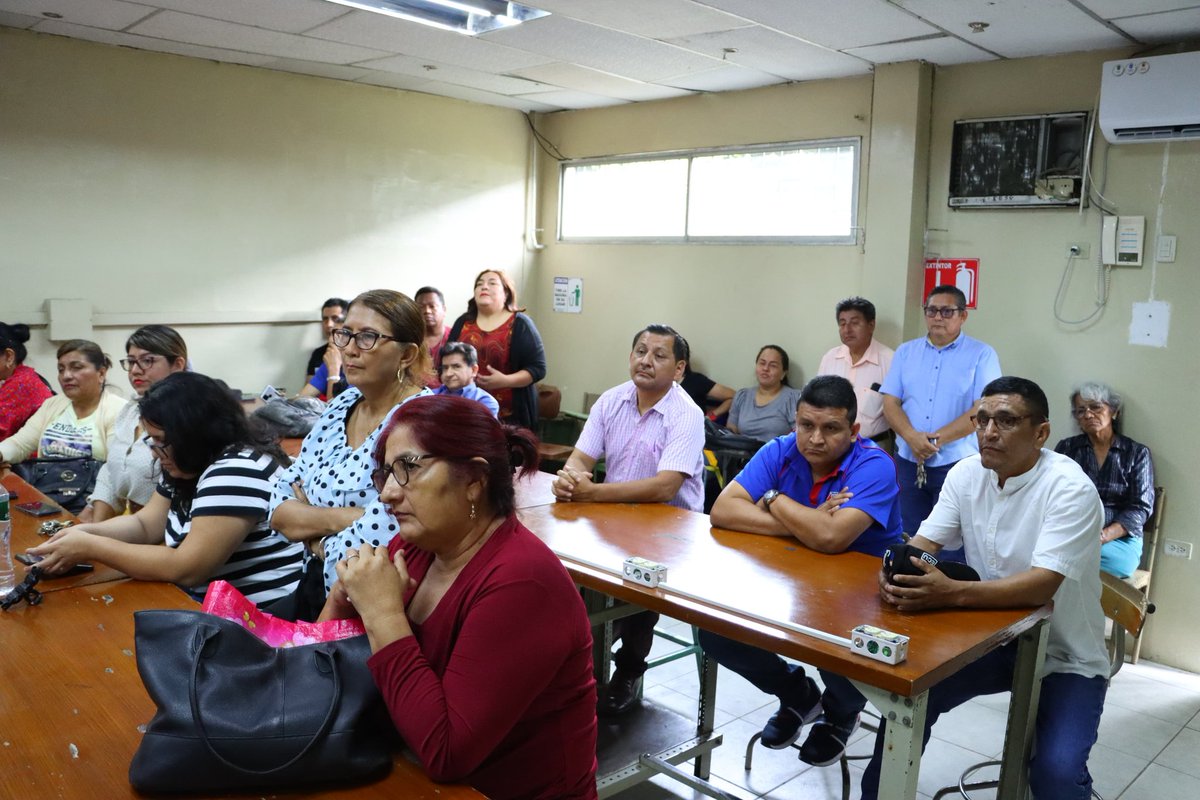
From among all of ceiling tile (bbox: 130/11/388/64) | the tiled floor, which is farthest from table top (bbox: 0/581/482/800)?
ceiling tile (bbox: 130/11/388/64)

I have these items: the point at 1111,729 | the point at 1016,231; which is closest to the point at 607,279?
the point at 1016,231

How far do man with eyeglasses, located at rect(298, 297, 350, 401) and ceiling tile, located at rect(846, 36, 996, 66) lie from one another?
3329 mm

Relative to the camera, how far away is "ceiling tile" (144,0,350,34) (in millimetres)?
4273

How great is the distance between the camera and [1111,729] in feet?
12.0

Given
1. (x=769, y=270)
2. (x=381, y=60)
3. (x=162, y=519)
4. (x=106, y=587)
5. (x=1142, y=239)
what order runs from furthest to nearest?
(x=769, y=270)
(x=381, y=60)
(x=1142, y=239)
(x=162, y=519)
(x=106, y=587)

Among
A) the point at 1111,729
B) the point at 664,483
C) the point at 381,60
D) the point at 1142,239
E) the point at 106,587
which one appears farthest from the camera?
the point at 381,60

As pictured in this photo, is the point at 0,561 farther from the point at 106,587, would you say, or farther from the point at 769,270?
the point at 769,270

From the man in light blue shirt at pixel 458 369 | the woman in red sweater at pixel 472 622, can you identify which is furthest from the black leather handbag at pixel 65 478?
the woman in red sweater at pixel 472 622

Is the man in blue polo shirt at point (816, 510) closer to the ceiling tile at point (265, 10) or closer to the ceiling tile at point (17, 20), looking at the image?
the ceiling tile at point (265, 10)

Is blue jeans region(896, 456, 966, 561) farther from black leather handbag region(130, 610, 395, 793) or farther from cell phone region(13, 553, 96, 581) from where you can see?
black leather handbag region(130, 610, 395, 793)

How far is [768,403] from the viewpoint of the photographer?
5.64 metres

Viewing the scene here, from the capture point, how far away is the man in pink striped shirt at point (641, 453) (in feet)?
11.0

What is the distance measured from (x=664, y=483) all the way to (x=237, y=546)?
1.52 m

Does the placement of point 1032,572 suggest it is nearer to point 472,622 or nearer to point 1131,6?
point 472,622
